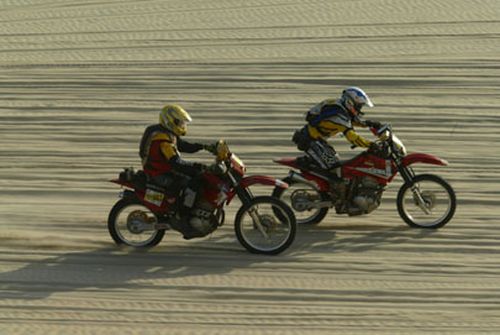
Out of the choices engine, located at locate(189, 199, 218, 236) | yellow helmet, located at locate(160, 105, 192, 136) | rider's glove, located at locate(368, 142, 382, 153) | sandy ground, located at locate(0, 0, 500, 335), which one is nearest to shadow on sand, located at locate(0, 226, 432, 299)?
sandy ground, located at locate(0, 0, 500, 335)

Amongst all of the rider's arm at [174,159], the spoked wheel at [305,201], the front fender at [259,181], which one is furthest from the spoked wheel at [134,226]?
the spoked wheel at [305,201]

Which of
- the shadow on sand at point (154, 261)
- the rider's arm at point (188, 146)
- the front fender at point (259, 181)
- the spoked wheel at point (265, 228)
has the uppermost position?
the rider's arm at point (188, 146)

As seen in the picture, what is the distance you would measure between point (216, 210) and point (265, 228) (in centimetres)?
53

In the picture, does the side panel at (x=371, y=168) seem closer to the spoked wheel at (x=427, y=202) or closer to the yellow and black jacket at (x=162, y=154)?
the spoked wheel at (x=427, y=202)

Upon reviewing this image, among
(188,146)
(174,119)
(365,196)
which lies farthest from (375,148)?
(174,119)

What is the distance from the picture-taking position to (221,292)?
11023mm

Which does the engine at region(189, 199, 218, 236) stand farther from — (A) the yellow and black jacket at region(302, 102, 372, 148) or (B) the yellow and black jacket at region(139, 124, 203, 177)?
(A) the yellow and black jacket at region(302, 102, 372, 148)

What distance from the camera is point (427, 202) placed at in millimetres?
12750

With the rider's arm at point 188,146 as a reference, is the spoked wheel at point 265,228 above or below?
below

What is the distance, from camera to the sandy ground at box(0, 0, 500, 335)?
1066 cm

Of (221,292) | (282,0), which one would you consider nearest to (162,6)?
(282,0)

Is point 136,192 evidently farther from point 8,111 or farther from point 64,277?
point 8,111

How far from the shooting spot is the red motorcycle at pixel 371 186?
500 inches

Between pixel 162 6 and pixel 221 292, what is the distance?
15.4 meters
